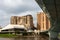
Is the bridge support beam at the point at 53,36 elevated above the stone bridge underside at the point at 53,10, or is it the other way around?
the stone bridge underside at the point at 53,10

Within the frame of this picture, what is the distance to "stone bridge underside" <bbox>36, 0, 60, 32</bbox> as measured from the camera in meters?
19.2

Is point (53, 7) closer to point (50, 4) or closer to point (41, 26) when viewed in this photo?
point (50, 4)

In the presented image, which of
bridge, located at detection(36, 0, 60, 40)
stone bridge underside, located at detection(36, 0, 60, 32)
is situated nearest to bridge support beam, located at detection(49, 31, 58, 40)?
bridge, located at detection(36, 0, 60, 40)

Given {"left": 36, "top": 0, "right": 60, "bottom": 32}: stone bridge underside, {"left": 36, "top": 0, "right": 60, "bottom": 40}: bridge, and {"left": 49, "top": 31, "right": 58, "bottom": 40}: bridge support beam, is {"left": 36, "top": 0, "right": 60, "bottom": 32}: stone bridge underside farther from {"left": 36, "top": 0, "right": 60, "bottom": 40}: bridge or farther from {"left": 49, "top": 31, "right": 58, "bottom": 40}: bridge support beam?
{"left": 49, "top": 31, "right": 58, "bottom": 40}: bridge support beam

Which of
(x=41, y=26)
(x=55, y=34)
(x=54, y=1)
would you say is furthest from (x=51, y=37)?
(x=41, y=26)

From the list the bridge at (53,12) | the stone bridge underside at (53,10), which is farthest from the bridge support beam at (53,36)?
the stone bridge underside at (53,10)

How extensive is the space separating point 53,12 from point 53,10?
70 centimetres

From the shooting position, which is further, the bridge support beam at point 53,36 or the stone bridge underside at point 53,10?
the bridge support beam at point 53,36

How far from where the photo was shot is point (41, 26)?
188500 mm

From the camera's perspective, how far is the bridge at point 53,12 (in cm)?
1925

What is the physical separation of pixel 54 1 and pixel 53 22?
6.55 m

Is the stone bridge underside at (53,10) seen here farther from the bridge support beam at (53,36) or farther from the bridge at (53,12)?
the bridge support beam at (53,36)

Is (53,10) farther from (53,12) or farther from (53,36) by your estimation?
(53,36)

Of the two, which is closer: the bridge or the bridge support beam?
the bridge
